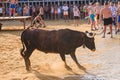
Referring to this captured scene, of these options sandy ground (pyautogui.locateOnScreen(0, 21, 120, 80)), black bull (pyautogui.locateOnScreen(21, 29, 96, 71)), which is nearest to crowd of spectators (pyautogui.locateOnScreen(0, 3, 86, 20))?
sandy ground (pyautogui.locateOnScreen(0, 21, 120, 80))

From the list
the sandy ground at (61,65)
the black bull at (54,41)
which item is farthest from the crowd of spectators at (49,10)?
the black bull at (54,41)

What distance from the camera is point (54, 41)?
33.4 ft

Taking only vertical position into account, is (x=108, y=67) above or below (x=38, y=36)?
below

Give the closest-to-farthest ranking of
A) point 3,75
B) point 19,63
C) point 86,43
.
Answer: point 3,75 → point 86,43 → point 19,63

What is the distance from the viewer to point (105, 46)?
1466cm

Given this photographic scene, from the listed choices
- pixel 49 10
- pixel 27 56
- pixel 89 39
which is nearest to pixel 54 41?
pixel 27 56

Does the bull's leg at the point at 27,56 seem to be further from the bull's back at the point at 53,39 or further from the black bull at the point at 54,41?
the bull's back at the point at 53,39

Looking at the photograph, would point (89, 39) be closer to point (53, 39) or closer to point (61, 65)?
point (53, 39)

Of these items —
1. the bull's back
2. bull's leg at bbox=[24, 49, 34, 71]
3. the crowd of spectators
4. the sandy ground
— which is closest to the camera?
the sandy ground

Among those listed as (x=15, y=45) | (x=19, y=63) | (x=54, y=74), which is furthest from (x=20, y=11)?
(x=54, y=74)

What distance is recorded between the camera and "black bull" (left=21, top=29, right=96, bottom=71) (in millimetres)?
10188

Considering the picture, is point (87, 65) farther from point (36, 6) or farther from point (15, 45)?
point (36, 6)

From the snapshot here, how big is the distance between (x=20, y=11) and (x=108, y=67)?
1923cm

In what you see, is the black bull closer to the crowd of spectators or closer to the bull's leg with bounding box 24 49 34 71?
the bull's leg with bounding box 24 49 34 71
